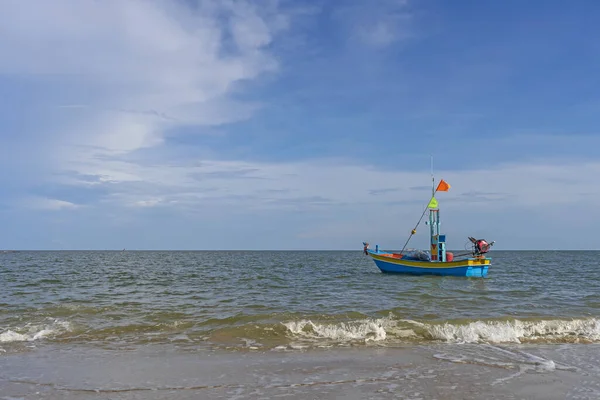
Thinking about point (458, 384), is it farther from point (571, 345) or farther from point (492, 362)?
point (571, 345)

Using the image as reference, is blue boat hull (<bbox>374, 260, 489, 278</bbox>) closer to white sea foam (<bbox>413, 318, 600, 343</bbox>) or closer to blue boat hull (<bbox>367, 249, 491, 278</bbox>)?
blue boat hull (<bbox>367, 249, 491, 278</bbox>)

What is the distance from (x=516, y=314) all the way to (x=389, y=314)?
459cm

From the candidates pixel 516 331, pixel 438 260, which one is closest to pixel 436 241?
pixel 438 260

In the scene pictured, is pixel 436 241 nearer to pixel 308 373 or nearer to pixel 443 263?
pixel 443 263

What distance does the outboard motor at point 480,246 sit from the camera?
123 ft

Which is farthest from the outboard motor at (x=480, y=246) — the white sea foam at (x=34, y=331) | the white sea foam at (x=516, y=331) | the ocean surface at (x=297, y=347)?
the white sea foam at (x=34, y=331)

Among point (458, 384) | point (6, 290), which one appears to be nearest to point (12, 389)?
point (458, 384)

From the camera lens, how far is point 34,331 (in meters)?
13.2

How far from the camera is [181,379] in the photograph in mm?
8188

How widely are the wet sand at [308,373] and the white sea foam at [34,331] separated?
1.72m

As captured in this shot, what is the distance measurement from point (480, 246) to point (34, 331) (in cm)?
3284

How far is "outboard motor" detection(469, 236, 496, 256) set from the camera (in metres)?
37.5

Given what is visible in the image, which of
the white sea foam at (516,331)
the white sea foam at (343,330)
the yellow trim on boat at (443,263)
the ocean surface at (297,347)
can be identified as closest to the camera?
the ocean surface at (297,347)

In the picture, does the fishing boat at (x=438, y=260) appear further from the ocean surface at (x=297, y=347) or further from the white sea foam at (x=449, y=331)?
the white sea foam at (x=449, y=331)
